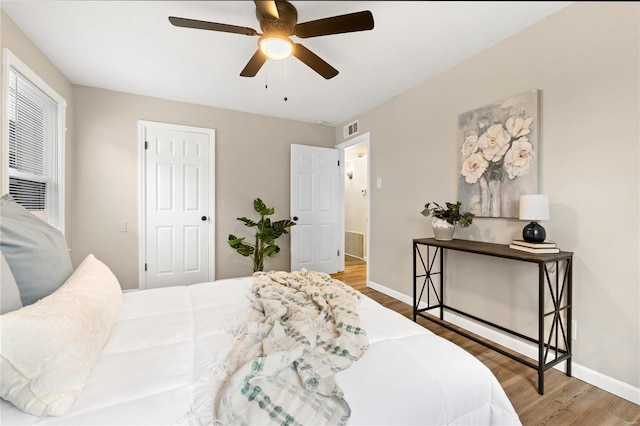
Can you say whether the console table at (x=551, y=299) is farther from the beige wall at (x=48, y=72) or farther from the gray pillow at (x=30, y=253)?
the beige wall at (x=48, y=72)

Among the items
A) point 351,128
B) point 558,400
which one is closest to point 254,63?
point 351,128

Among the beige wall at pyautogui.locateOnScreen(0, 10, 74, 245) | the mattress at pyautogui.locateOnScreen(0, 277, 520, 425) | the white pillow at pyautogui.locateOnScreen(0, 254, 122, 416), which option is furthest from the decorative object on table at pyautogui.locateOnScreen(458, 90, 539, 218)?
the beige wall at pyautogui.locateOnScreen(0, 10, 74, 245)

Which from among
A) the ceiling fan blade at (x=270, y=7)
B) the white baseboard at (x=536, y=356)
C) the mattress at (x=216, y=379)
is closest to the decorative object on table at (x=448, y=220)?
the white baseboard at (x=536, y=356)

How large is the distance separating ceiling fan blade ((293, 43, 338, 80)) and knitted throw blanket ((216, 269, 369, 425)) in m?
1.43

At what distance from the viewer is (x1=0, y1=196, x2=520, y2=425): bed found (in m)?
0.82

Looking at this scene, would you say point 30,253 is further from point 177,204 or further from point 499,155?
point 499,155

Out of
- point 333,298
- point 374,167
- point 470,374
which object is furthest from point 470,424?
point 374,167

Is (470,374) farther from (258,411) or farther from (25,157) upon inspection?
(25,157)

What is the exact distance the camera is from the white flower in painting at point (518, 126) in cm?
198

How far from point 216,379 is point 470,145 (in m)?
2.36

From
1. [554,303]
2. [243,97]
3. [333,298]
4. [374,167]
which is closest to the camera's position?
[333,298]

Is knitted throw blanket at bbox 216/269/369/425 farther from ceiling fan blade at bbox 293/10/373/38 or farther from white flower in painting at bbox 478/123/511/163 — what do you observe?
white flower in painting at bbox 478/123/511/163

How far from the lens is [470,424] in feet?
3.38

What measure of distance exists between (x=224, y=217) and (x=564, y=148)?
335 cm
